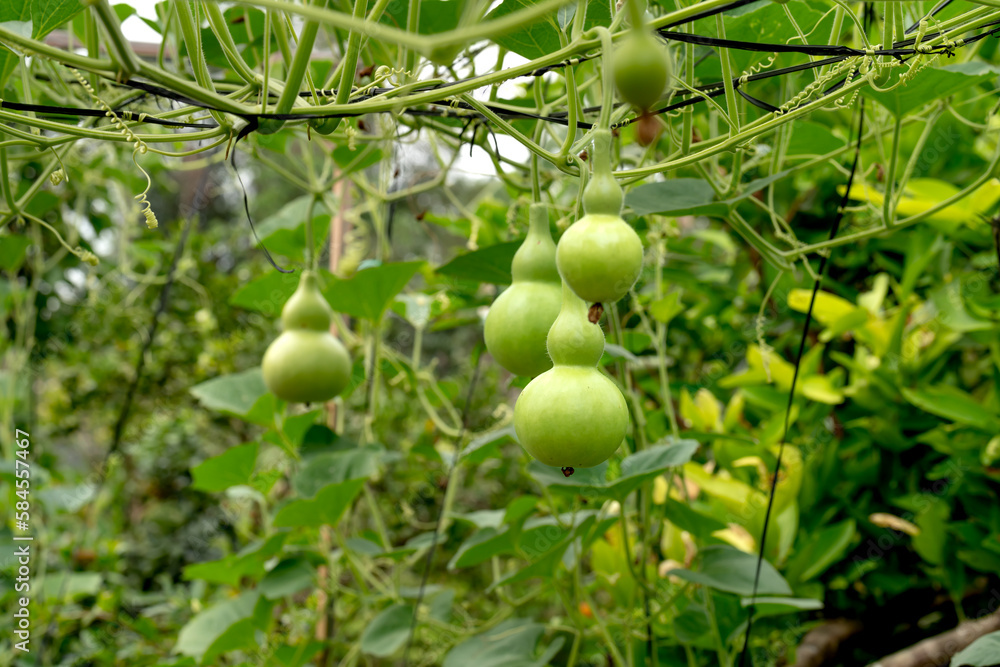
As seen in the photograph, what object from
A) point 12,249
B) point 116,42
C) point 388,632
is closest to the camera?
point 116,42

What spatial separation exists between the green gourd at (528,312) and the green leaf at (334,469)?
430mm

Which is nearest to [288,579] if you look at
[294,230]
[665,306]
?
[294,230]

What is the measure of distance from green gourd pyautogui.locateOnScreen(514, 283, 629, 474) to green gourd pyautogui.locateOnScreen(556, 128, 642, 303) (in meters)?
→ 0.08

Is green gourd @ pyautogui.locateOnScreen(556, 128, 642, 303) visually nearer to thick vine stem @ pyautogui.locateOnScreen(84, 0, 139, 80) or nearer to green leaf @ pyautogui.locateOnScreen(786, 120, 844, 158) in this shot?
thick vine stem @ pyautogui.locateOnScreen(84, 0, 139, 80)

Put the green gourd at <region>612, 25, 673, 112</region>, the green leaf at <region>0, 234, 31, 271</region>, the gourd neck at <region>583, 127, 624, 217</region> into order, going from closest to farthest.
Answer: the green gourd at <region>612, 25, 673, 112</region> → the gourd neck at <region>583, 127, 624, 217</region> → the green leaf at <region>0, 234, 31, 271</region>

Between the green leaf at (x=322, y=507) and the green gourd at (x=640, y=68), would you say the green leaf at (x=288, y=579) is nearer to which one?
the green leaf at (x=322, y=507)

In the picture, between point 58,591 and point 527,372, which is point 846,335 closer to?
point 527,372

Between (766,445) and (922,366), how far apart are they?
24cm

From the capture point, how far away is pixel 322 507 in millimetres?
900

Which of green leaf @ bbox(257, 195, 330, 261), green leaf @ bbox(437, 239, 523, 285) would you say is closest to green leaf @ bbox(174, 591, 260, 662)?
green leaf @ bbox(257, 195, 330, 261)

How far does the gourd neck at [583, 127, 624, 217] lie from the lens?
1.14 feet

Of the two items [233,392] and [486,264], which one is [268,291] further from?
[486,264]

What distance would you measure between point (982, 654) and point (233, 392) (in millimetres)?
921

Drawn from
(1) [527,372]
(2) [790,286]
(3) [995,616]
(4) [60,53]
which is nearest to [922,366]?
(2) [790,286]
